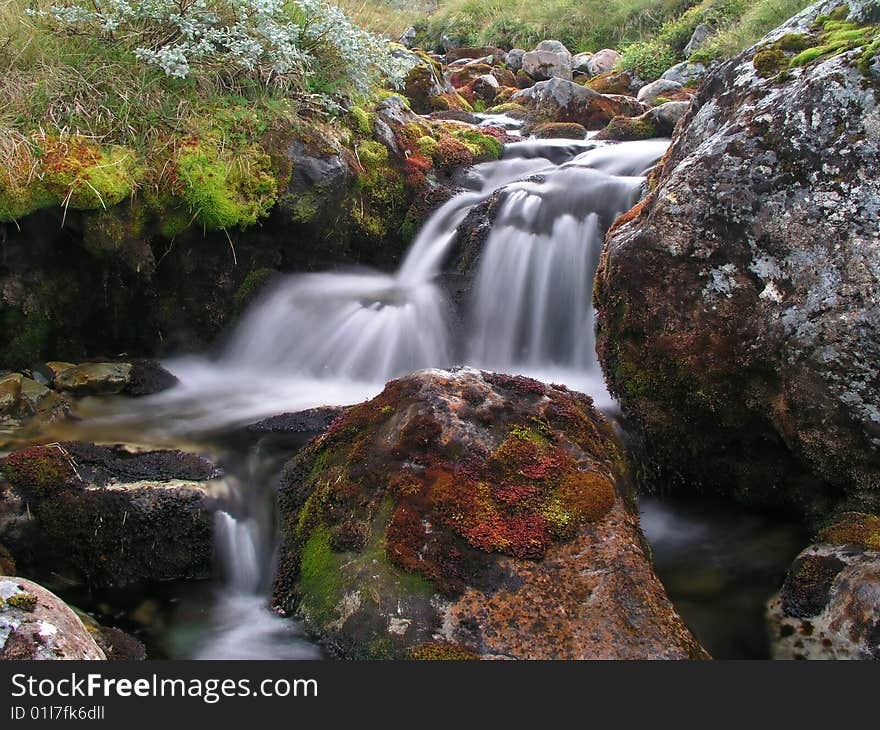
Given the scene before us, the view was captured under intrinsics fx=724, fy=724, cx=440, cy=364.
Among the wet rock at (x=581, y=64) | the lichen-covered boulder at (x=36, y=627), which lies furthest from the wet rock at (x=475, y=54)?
the lichen-covered boulder at (x=36, y=627)

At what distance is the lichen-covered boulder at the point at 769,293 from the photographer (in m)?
4.30

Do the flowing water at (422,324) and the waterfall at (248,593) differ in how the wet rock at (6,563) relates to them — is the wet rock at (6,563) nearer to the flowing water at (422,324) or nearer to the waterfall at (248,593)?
the waterfall at (248,593)

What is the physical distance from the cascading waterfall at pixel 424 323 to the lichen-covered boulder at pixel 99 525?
4.28 ft

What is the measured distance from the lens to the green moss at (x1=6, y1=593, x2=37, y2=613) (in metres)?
2.85

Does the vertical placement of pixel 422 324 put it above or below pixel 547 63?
below

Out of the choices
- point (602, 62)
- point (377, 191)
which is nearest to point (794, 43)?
point (377, 191)

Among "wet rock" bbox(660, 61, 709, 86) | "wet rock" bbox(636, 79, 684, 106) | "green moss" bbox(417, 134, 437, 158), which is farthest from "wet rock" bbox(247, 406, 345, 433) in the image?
"wet rock" bbox(660, 61, 709, 86)

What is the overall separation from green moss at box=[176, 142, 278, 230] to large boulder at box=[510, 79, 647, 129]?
7.72 m

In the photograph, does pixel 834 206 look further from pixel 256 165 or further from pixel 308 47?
pixel 308 47

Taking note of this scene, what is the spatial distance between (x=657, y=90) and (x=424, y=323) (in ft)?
32.8

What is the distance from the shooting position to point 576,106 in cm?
1378

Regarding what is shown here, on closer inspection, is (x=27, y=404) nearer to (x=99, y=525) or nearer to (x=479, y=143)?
(x=99, y=525)

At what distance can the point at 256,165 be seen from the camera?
7.38 m

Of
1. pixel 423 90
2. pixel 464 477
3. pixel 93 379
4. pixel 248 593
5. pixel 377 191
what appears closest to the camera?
pixel 464 477
